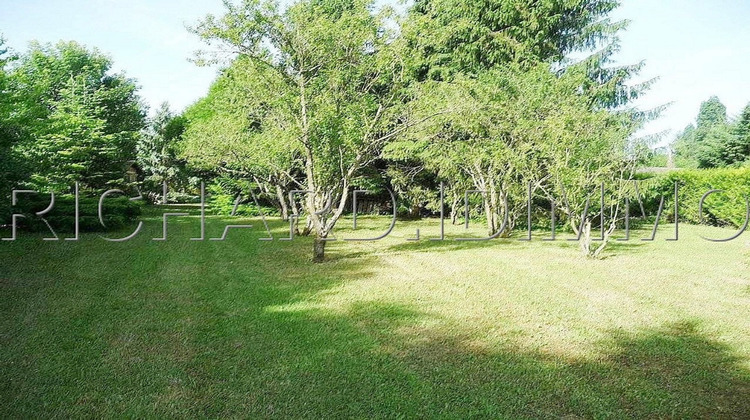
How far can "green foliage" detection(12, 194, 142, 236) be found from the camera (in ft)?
37.9

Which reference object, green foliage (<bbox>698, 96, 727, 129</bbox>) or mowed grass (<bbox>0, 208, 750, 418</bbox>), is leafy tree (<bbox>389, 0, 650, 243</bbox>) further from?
green foliage (<bbox>698, 96, 727, 129</bbox>)

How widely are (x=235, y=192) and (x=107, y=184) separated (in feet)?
19.3

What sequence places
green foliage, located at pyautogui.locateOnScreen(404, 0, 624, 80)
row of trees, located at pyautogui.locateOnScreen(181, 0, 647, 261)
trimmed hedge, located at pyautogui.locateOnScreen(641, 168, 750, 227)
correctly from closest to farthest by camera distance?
row of trees, located at pyautogui.locateOnScreen(181, 0, 647, 261) < trimmed hedge, located at pyautogui.locateOnScreen(641, 168, 750, 227) < green foliage, located at pyautogui.locateOnScreen(404, 0, 624, 80)

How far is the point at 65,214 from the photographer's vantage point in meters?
11.9

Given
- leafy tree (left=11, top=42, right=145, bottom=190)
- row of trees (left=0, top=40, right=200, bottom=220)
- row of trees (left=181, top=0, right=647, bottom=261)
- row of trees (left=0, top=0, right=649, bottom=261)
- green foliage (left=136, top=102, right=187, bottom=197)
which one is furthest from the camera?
green foliage (left=136, top=102, right=187, bottom=197)

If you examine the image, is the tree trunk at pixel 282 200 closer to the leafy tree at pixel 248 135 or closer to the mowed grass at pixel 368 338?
the leafy tree at pixel 248 135

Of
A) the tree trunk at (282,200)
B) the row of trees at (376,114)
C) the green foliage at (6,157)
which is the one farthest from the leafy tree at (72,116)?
the tree trunk at (282,200)

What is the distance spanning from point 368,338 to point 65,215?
10.8 meters

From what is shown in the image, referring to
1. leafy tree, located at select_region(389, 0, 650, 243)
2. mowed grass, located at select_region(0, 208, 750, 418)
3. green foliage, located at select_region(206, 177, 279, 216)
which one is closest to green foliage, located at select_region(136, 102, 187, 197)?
green foliage, located at select_region(206, 177, 279, 216)

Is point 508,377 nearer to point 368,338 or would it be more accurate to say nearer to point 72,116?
point 368,338

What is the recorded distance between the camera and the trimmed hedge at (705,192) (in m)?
15.6

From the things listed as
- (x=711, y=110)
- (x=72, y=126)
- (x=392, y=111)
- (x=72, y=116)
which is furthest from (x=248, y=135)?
(x=711, y=110)

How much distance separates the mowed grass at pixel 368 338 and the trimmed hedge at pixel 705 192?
875 cm

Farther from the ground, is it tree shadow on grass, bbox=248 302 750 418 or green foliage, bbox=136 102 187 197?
green foliage, bbox=136 102 187 197
